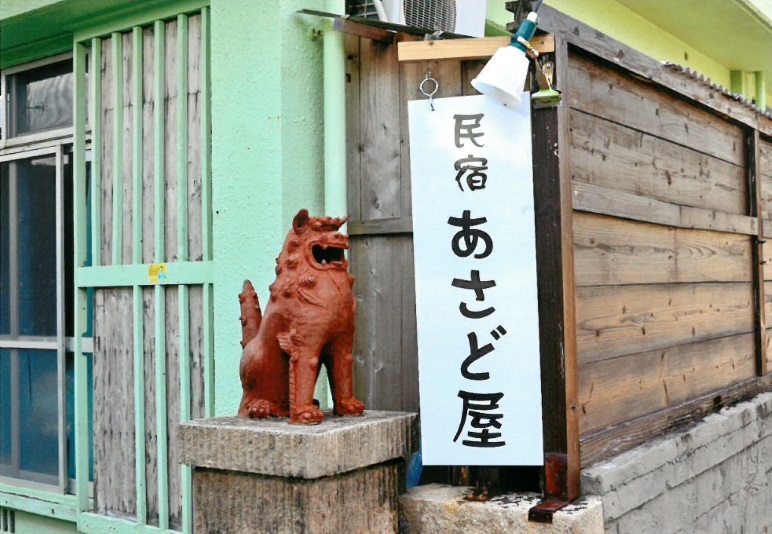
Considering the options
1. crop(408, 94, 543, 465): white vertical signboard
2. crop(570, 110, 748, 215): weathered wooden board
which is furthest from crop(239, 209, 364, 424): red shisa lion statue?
crop(570, 110, 748, 215): weathered wooden board

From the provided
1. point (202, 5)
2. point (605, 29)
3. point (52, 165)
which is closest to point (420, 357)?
point (202, 5)

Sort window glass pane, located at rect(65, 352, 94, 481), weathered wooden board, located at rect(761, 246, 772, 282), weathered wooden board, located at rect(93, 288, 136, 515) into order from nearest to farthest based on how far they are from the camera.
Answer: weathered wooden board, located at rect(93, 288, 136, 515) < window glass pane, located at rect(65, 352, 94, 481) < weathered wooden board, located at rect(761, 246, 772, 282)

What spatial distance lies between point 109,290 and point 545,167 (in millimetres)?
2828

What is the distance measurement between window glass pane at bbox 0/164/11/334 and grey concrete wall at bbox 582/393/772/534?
4463 millimetres

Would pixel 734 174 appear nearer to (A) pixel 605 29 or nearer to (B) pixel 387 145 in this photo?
(A) pixel 605 29

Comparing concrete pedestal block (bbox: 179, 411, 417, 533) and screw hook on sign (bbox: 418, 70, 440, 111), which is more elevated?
screw hook on sign (bbox: 418, 70, 440, 111)

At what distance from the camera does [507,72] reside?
11.6 ft

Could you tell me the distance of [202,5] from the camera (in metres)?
4.78

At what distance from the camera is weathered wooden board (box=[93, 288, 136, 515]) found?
5.20m

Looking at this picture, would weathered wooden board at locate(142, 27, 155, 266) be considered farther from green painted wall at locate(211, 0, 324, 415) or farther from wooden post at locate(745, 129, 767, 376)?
wooden post at locate(745, 129, 767, 376)

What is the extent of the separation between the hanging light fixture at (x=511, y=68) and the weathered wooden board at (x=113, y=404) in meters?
2.65

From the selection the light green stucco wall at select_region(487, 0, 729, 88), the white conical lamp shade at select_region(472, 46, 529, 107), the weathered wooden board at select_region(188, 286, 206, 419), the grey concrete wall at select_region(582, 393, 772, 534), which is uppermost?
the light green stucco wall at select_region(487, 0, 729, 88)

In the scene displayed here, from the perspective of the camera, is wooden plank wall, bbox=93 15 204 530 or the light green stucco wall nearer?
wooden plank wall, bbox=93 15 204 530

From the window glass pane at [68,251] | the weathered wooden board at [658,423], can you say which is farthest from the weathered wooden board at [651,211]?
the window glass pane at [68,251]
